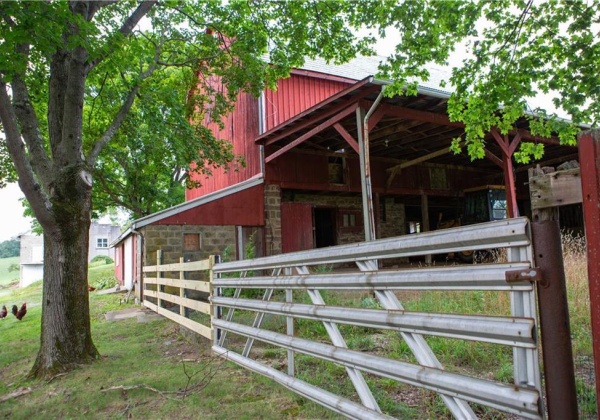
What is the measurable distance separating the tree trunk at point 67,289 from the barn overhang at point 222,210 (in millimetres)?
5344

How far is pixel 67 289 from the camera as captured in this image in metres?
5.46

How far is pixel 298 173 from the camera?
12.7 metres

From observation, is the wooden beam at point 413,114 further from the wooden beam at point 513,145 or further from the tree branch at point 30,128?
the tree branch at point 30,128

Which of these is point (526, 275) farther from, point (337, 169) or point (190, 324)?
point (337, 169)

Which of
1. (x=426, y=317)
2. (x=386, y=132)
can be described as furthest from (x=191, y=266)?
(x=386, y=132)

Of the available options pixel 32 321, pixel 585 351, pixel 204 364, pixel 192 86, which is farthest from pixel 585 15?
pixel 32 321

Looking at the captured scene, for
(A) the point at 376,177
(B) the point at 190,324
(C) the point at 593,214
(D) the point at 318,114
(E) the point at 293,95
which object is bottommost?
(B) the point at 190,324

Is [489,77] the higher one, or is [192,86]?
[192,86]

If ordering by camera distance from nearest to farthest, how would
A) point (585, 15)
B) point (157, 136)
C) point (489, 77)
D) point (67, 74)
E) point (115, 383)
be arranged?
point (115, 383), point (67, 74), point (585, 15), point (489, 77), point (157, 136)

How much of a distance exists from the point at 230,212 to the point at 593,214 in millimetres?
10737

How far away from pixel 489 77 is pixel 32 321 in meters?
11.9

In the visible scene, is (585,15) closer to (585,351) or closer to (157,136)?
(585,351)

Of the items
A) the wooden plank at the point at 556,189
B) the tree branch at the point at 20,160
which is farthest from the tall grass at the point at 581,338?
the tree branch at the point at 20,160

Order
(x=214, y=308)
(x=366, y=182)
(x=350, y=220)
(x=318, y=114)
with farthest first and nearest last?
(x=350, y=220), (x=318, y=114), (x=366, y=182), (x=214, y=308)
